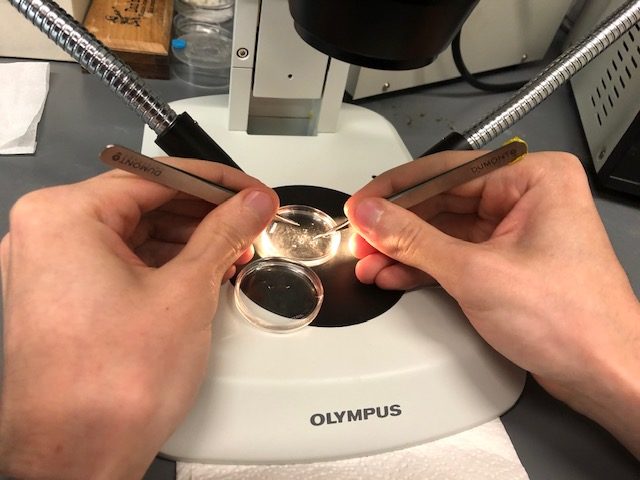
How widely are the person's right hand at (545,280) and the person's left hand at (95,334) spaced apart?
15 centimetres

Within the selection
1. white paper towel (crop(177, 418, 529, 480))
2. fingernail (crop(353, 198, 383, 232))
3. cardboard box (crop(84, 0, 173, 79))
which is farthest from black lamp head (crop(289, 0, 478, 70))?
cardboard box (crop(84, 0, 173, 79))

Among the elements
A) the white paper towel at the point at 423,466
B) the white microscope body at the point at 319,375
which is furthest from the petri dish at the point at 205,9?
the white paper towel at the point at 423,466

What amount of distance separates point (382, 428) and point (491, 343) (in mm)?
121

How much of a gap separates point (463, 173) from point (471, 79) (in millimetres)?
383

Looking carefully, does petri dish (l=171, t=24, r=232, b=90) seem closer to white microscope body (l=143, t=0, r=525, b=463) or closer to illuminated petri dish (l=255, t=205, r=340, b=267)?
white microscope body (l=143, t=0, r=525, b=463)

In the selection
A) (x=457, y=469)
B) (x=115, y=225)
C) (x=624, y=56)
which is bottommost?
(x=457, y=469)

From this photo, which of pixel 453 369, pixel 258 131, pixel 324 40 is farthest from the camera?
pixel 258 131

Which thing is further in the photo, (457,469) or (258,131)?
(258,131)

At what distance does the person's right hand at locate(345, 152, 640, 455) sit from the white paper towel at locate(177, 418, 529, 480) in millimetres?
73

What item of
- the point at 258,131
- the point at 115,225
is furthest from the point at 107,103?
the point at 115,225

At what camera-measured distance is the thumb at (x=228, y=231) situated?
0.43 meters

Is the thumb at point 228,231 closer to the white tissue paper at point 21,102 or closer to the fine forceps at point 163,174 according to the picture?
the fine forceps at point 163,174

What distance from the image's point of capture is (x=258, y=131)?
2.27 ft

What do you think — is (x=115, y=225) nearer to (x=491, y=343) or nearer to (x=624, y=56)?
(x=491, y=343)
